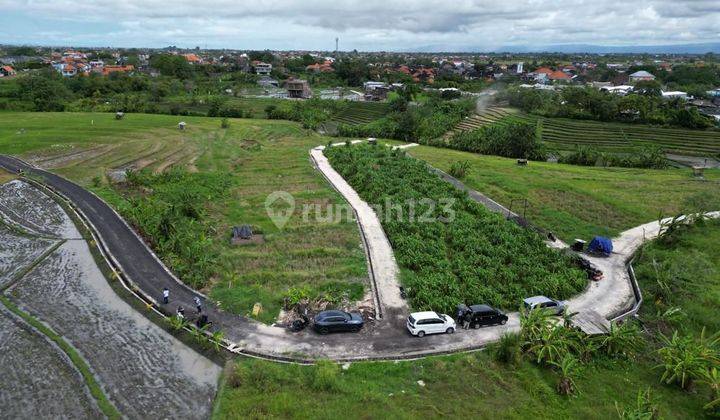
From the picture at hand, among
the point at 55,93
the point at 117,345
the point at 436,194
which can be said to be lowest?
the point at 117,345

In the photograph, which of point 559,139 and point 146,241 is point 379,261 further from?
point 559,139

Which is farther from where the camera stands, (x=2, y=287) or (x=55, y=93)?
(x=55, y=93)

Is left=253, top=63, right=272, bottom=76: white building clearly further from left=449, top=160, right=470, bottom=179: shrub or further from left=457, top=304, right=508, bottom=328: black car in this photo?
left=457, top=304, right=508, bottom=328: black car

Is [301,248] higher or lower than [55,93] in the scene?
lower

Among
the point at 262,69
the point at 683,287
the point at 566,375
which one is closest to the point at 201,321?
the point at 566,375

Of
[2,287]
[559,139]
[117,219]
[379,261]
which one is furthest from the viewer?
[559,139]

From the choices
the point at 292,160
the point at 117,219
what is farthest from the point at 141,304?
the point at 292,160

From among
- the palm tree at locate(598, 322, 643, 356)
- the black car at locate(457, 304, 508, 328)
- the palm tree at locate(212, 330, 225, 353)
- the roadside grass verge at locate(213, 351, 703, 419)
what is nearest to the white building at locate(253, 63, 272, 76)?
the palm tree at locate(212, 330, 225, 353)
